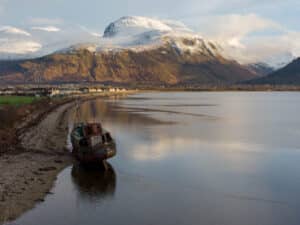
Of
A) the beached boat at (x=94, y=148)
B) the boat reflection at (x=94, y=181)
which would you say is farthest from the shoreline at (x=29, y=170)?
the beached boat at (x=94, y=148)

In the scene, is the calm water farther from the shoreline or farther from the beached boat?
the beached boat

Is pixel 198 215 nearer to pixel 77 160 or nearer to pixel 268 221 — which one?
pixel 268 221

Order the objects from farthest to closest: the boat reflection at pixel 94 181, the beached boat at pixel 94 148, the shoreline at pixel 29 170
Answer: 1. the beached boat at pixel 94 148
2. the boat reflection at pixel 94 181
3. the shoreline at pixel 29 170

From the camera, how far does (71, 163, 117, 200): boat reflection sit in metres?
28.1

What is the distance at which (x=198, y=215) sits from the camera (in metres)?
24.0

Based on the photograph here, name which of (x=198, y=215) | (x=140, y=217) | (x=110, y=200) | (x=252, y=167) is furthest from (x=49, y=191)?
(x=252, y=167)

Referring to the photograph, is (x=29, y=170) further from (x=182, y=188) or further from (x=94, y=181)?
(x=182, y=188)

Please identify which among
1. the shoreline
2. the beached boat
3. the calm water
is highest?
the beached boat

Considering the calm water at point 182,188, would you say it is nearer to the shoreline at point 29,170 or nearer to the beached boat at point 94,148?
the shoreline at point 29,170

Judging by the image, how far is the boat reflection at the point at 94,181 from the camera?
28094 millimetres

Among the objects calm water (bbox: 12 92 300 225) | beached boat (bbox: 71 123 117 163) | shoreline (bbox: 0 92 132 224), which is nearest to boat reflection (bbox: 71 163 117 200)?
calm water (bbox: 12 92 300 225)

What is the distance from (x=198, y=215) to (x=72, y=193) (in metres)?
8.56

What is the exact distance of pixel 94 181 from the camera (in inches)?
1236

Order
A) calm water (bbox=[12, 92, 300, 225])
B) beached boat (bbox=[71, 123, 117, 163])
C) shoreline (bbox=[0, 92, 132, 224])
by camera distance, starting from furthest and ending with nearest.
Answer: beached boat (bbox=[71, 123, 117, 163])
shoreline (bbox=[0, 92, 132, 224])
calm water (bbox=[12, 92, 300, 225])
